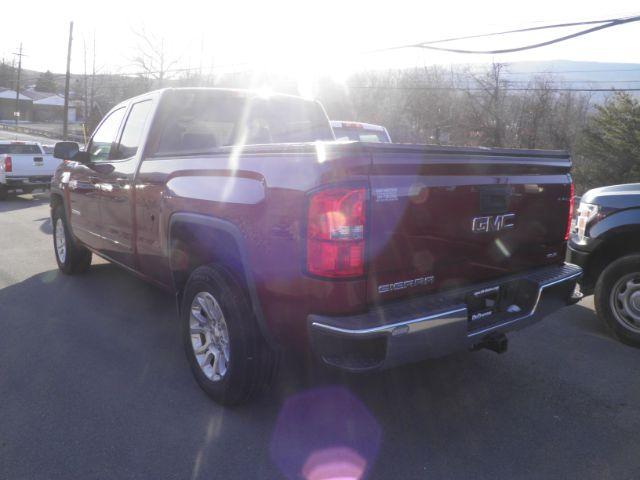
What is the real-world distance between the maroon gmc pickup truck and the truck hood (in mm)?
1204

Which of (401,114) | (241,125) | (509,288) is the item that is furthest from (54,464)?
(401,114)

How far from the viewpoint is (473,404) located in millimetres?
3553

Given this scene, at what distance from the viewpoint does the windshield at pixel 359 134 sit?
9.18 meters

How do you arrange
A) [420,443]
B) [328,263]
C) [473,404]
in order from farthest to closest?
[473,404] < [420,443] < [328,263]

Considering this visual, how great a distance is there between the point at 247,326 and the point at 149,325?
7.15 feet

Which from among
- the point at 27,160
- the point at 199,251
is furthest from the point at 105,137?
the point at 27,160

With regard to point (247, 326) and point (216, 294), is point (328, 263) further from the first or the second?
point (216, 294)

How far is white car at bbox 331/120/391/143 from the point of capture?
912 centimetres

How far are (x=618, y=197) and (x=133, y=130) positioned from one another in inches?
166

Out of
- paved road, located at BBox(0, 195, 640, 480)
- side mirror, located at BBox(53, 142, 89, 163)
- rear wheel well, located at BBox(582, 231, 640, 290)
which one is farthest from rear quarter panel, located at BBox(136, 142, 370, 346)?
rear wheel well, located at BBox(582, 231, 640, 290)

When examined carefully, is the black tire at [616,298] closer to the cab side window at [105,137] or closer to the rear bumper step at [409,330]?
the rear bumper step at [409,330]

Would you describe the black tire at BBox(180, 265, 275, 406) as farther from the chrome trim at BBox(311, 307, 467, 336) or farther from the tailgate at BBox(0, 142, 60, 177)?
the tailgate at BBox(0, 142, 60, 177)

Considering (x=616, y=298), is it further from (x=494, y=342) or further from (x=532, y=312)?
(x=494, y=342)

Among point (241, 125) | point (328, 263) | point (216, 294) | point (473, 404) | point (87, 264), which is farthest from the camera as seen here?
point (87, 264)
